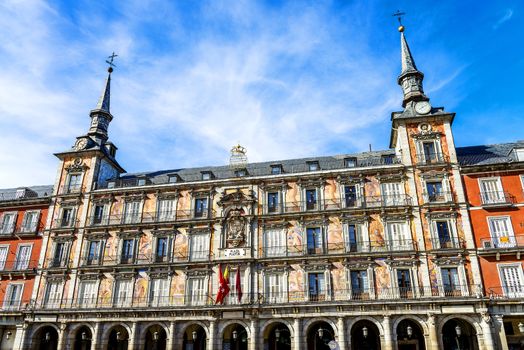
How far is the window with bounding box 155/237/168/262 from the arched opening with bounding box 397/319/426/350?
1985cm

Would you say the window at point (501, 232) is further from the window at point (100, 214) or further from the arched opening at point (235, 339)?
the window at point (100, 214)

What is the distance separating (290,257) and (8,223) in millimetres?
27753

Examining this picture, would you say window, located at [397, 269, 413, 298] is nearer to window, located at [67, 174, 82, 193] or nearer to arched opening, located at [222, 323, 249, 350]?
arched opening, located at [222, 323, 249, 350]

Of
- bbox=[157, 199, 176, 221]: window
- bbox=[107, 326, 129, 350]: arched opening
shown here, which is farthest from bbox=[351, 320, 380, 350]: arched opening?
bbox=[107, 326, 129, 350]: arched opening

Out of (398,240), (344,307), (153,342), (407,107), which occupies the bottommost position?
(153,342)

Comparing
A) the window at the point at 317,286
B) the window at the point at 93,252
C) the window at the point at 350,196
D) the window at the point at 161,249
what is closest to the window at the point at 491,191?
the window at the point at 350,196

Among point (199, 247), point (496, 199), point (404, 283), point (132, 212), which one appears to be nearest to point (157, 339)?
point (199, 247)

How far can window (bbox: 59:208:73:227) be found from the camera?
39.5 meters

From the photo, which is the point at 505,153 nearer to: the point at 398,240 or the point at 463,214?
the point at 463,214

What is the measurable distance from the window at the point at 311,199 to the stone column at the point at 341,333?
9.38 metres

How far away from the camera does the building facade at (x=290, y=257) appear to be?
1216 inches

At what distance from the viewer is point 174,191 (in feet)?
128

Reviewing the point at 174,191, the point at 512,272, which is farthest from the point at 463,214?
the point at 174,191

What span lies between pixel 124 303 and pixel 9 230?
47.8ft
